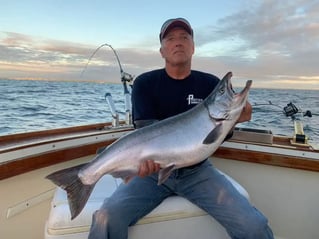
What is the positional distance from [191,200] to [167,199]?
128 millimetres

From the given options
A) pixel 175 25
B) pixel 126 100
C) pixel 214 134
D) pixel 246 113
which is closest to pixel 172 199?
pixel 214 134

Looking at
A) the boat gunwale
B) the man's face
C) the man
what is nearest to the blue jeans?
the man

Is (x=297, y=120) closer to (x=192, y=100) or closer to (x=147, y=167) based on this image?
(x=192, y=100)

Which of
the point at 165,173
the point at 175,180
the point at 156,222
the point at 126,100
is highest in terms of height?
the point at 126,100

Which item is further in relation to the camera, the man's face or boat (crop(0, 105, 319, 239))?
the man's face

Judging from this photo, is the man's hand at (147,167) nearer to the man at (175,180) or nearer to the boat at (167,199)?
the man at (175,180)

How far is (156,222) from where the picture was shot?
146 centimetres

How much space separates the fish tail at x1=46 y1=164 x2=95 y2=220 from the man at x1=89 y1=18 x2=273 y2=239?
0.11 m

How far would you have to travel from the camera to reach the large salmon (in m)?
1.30

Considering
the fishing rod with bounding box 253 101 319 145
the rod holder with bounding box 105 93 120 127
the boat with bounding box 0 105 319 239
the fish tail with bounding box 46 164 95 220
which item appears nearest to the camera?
the fish tail with bounding box 46 164 95 220

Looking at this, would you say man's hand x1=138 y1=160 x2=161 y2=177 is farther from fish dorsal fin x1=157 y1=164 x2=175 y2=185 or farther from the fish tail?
the fish tail

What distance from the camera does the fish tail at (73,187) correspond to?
1.28m

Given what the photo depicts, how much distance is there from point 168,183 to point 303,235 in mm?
1183

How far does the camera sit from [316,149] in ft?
6.52
